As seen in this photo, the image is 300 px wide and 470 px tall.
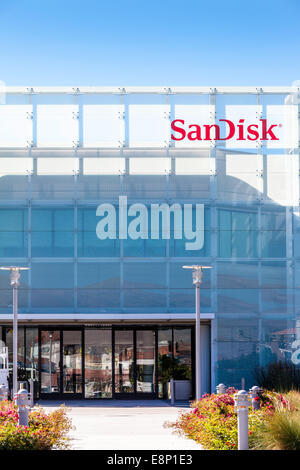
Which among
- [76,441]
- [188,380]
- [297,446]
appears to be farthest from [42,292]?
[297,446]

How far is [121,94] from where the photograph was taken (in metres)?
27.7

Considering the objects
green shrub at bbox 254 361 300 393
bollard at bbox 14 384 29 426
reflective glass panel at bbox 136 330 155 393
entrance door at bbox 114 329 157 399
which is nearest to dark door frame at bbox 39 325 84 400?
entrance door at bbox 114 329 157 399

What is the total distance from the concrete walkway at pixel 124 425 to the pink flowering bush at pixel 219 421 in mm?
275

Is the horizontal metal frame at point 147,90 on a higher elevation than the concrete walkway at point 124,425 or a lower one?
higher

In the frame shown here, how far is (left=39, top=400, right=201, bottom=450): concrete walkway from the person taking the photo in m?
15.5

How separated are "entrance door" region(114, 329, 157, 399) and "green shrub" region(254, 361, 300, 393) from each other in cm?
365

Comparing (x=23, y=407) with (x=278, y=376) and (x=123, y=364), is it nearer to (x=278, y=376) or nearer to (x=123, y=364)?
(x=278, y=376)

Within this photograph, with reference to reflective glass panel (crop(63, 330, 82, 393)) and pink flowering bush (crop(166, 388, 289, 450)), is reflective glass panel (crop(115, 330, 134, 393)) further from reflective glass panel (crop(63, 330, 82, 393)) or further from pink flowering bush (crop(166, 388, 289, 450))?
pink flowering bush (crop(166, 388, 289, 450))

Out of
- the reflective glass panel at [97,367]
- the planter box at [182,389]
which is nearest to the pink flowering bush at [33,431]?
the planter box at [182,389]

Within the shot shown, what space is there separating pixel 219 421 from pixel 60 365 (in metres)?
12.8

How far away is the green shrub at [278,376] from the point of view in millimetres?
23734

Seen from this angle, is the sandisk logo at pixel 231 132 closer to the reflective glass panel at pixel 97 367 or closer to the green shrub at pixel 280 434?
the reflective glass panel at pixel 97 367

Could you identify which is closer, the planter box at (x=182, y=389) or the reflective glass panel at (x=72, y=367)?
the planter box at (x=182, y=389)

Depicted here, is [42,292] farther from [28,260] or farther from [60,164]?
[60,164]
